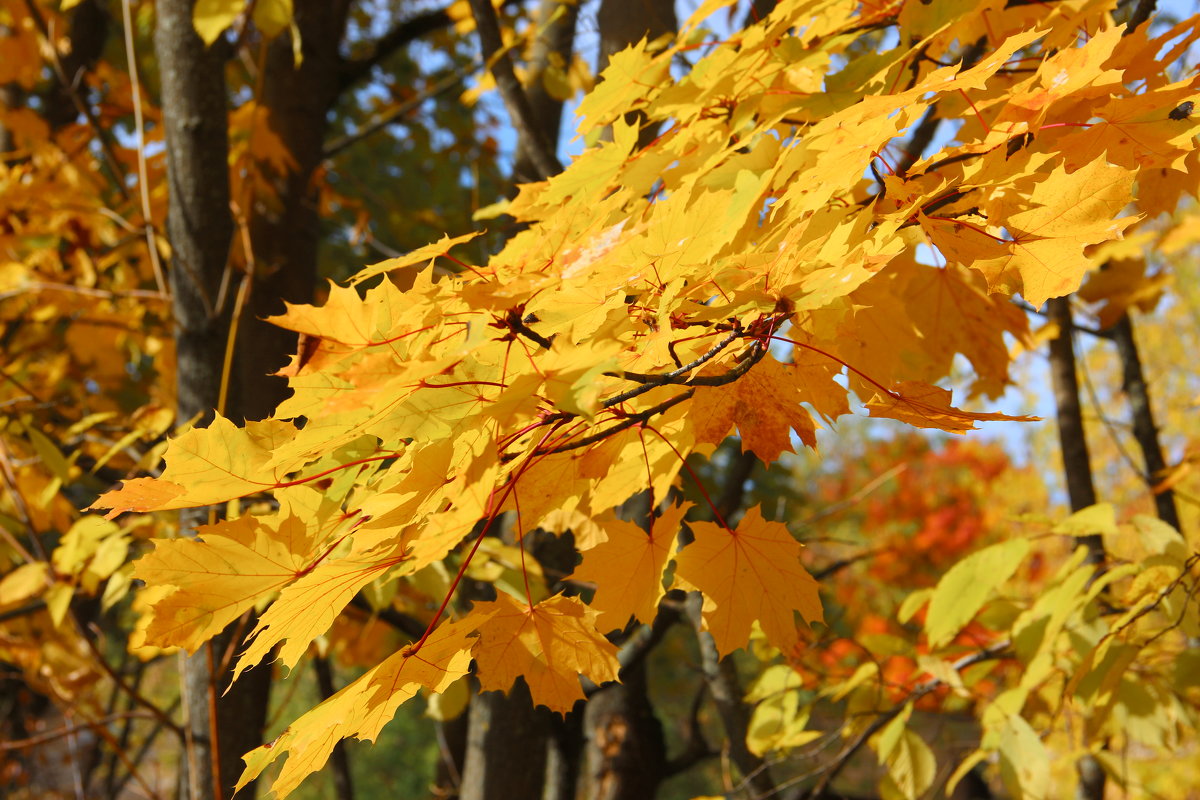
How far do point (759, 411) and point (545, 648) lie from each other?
31cm

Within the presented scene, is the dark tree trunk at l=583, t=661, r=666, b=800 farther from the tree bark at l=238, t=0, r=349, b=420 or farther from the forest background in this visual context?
the tree bark at l=238, t=0, r=349, b=420

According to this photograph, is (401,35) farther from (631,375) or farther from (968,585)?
(631,375)

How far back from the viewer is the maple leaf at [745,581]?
84 cm

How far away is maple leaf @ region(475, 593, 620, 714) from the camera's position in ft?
2.63

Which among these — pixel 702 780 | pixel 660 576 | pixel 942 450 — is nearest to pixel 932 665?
pixel 660 576

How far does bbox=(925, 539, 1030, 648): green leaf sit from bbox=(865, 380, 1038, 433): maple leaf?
75 cm

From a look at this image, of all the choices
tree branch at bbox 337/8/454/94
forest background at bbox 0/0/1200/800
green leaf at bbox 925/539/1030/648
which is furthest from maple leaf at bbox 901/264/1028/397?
tree branch at bbox 337/8/454/94

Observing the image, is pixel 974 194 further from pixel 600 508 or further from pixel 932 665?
pixel 932 665

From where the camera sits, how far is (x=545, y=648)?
81 centimetres

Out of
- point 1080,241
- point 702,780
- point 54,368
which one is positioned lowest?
point 702,780

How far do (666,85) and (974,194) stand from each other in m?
0.50

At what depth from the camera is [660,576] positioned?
0.84 m

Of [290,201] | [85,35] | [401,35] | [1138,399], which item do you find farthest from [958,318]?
[85,35]

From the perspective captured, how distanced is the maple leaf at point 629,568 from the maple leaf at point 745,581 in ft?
0.08
